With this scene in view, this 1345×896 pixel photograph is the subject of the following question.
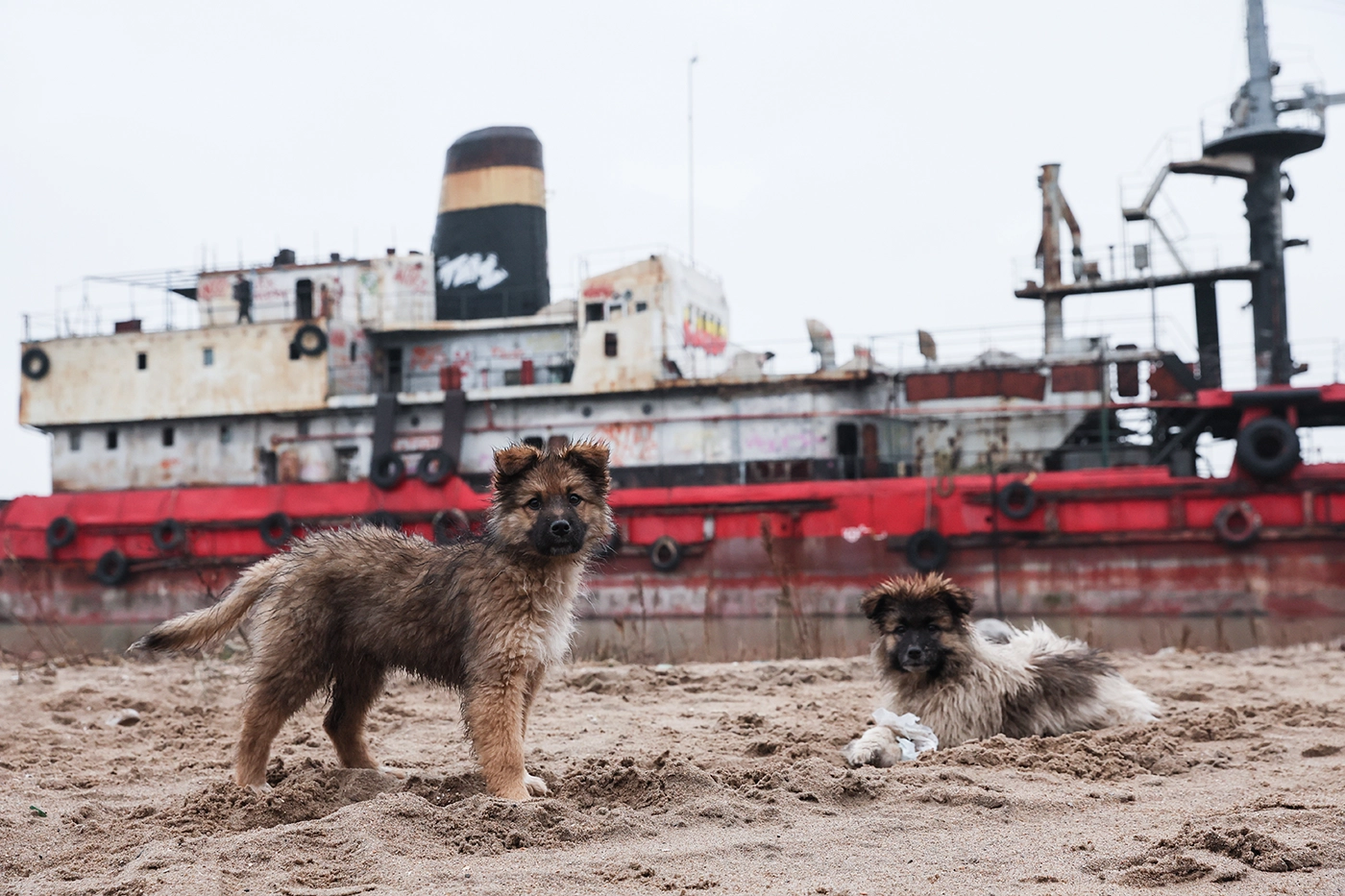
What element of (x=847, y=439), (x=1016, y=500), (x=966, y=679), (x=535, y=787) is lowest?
(x=535, y=787)

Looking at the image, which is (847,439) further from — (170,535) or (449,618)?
(449,618)

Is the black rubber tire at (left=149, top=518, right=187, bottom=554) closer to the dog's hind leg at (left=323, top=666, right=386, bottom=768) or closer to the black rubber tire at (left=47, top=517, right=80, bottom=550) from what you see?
the black rubber tire at (left=47, top=517, right=80, bottom=550)

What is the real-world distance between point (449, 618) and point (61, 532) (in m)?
16.0

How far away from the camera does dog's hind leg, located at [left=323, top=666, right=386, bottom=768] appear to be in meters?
5.14

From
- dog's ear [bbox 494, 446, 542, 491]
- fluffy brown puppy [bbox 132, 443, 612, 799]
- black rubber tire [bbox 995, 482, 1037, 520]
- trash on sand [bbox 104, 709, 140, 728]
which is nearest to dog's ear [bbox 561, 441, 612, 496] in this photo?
fluffy brown puppy [bbox 132, 443, 612, 799]

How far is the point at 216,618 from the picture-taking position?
501 centimetres

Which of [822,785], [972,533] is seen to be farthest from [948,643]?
[972,533]

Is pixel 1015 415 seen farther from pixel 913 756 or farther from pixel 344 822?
pixel 344 822

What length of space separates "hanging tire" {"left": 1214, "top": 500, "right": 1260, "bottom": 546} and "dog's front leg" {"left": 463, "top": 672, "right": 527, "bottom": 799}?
12283mm

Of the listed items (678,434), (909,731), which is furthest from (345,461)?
(909,731)

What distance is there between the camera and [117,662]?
1036 centimetres

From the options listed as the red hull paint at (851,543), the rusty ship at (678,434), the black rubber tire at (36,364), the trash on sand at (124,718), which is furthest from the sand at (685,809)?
the black rubber tire at (36,364)

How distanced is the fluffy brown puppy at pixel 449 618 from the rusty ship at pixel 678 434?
825cm

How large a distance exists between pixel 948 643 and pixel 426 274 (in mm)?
14918
